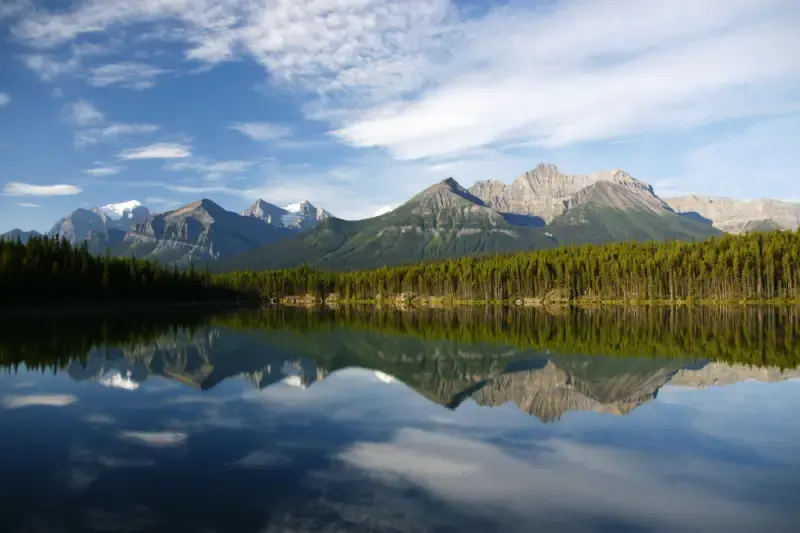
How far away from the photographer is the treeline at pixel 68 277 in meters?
108

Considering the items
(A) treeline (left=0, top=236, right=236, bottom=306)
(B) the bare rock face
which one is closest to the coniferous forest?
(A) treeline (left=0, top=236, right=236, bottom=306)

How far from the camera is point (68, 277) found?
118938 millimetres

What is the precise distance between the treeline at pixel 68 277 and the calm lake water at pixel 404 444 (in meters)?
82.2

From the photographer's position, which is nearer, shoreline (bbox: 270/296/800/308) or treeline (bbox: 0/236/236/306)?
treeline (bbox: 0/236/236/306)

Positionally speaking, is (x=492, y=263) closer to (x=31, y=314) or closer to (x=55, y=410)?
(x=31, y=314)

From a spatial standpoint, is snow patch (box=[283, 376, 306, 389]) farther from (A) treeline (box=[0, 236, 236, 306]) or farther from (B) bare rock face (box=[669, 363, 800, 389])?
(A) treeline (box=[0, 236, 236, 306])

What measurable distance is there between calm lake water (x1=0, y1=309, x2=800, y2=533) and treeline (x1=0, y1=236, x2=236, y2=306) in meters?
82.2

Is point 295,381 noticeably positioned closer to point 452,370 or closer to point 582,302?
point 452,370

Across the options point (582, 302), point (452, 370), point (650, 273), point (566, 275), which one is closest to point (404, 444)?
point (452, 370)

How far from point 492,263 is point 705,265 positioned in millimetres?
67047

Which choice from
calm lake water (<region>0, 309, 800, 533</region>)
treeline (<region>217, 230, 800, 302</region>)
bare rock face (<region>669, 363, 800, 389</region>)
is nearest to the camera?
calm lake water (<region>0, 309, 800, 533</region>)

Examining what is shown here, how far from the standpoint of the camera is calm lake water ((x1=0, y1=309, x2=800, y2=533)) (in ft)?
40.6

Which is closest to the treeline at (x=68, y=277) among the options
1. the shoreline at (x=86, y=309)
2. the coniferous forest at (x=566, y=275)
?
the coniferous forest at (x=566, y=275)

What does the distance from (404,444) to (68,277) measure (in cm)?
12274
